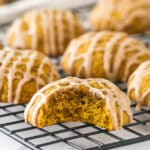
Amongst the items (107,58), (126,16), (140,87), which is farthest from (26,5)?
(140,87)

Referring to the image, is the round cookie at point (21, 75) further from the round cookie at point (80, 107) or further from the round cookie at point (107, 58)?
the round cookie at point (80, 107)

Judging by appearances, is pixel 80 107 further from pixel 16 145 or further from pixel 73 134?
pixel 16 145

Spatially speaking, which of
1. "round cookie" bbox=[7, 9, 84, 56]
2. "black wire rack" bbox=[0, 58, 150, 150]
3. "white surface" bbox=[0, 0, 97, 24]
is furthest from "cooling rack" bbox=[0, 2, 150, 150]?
"white surface" bbox=[0, 0, 97, 24]

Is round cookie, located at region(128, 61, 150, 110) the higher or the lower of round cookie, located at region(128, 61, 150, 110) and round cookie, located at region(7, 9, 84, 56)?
the lower

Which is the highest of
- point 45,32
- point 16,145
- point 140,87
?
point 45,32

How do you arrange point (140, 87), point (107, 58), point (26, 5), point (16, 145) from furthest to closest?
point (26, 5) → point (107, 58) → point (140, 87) → point (16, 145)

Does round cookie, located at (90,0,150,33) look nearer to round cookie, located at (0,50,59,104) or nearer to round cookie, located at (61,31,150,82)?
round cookie, located at (61,31,150,82)
